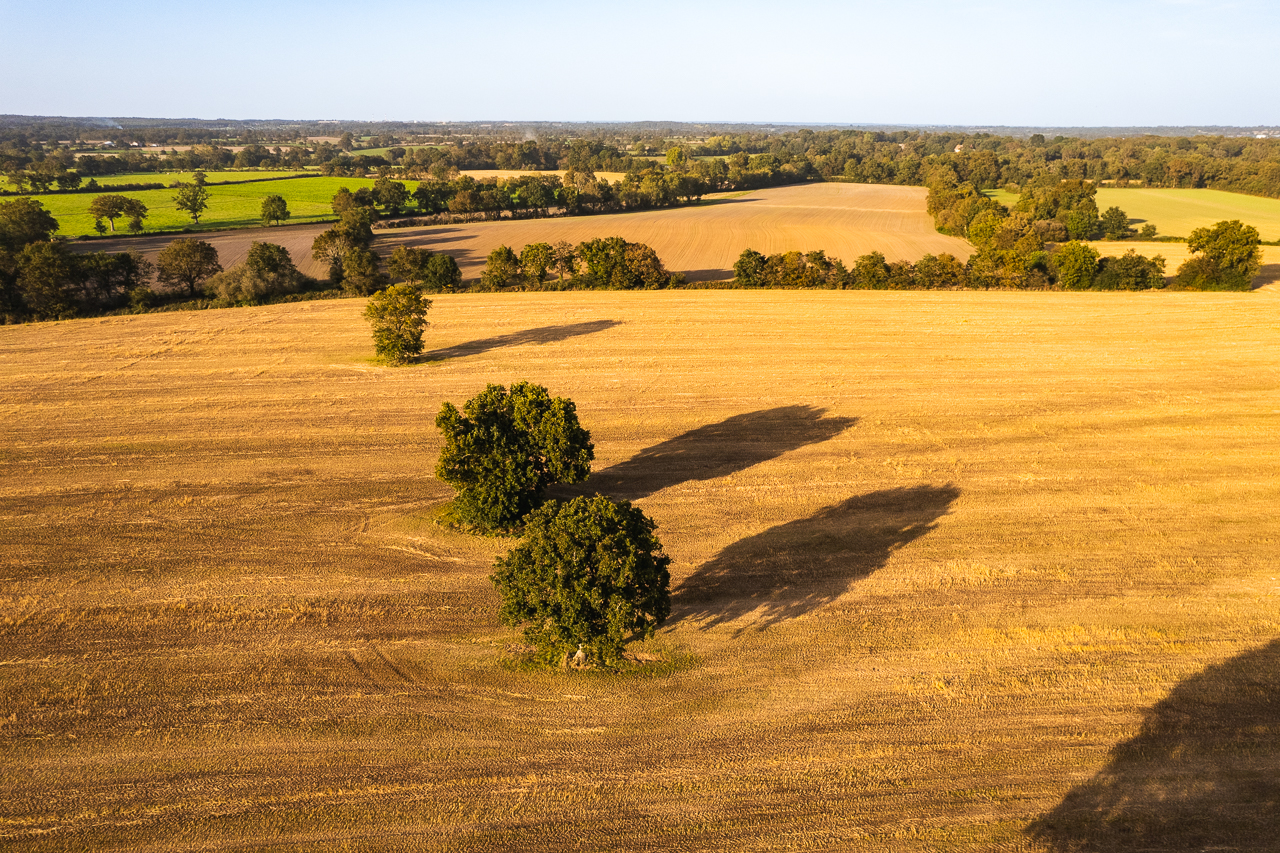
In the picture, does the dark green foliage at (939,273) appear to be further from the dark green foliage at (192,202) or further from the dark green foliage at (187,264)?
the dark green foliage at (192,202)

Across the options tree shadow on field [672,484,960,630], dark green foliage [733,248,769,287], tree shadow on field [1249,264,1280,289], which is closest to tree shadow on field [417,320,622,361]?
dark green foliage [733,248,769,287]

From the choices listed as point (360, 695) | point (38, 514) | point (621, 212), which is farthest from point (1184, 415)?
point (621, 212)

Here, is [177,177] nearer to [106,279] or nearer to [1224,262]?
[106,279]

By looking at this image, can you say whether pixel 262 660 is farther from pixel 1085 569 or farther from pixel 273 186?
pixel 273 186

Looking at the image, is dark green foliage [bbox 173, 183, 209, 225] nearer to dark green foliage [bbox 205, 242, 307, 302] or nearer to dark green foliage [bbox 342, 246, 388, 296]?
dark green foliage [bbox 205, 242, 307, 302]

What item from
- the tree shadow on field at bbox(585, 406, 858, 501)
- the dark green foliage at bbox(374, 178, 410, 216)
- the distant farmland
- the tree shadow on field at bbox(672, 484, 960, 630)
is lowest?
the tree shadow on field at bbox(672, 484, 960, 630)

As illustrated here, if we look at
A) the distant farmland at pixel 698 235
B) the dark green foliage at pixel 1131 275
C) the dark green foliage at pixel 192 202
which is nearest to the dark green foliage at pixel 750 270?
the distant farmland at pixel 698 235

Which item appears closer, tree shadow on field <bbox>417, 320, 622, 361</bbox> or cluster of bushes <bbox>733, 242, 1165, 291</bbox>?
tree shadow on field <bbox>417, 320, 622, 361</bbox>
